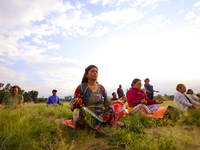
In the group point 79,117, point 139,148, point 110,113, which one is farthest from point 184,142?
point 79,117

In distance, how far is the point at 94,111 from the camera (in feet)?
9.81

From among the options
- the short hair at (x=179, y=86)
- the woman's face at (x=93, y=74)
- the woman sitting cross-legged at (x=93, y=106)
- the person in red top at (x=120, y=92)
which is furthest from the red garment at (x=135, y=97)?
the person in red top at (x=120, y=92)

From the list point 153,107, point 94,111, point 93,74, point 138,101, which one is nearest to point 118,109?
point 94,111

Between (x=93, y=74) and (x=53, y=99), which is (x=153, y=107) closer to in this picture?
(x=93, y=74)

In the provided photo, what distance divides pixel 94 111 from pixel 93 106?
0.38ft

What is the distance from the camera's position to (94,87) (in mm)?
3287

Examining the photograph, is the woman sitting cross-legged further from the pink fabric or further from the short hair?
the short hair

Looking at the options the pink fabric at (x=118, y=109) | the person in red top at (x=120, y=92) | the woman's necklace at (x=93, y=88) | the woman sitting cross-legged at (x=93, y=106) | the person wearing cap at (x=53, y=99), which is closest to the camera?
the woman sitting cross-legged at (x=93, y=106)

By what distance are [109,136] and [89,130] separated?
55cm

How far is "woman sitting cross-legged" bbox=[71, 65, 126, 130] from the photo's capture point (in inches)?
104

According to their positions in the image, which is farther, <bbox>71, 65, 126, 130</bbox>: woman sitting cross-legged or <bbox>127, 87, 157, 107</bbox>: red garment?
<bbox>127, 87, 157, 107</bbox>: red garment

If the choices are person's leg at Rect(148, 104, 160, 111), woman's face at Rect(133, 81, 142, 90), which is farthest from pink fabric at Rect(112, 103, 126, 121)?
person's leg at Rect(148, 104, 160, 111)

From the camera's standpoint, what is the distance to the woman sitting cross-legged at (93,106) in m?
2.64

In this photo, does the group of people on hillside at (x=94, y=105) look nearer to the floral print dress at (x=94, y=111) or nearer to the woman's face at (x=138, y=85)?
the floral print dress at (x=94, y=111)
